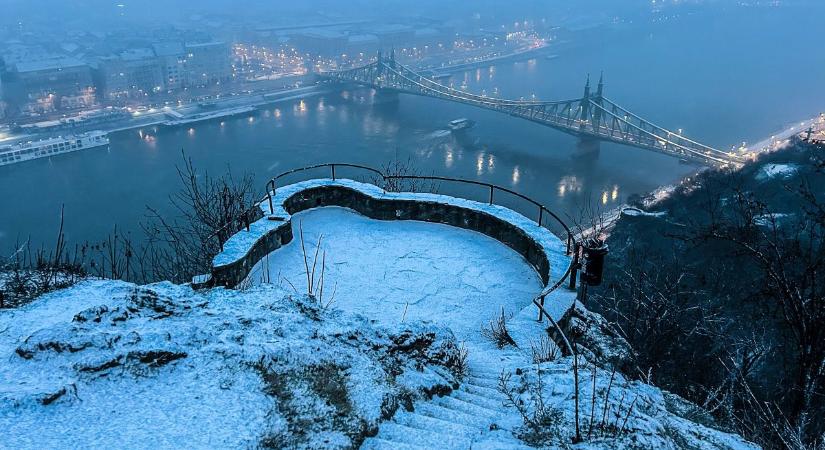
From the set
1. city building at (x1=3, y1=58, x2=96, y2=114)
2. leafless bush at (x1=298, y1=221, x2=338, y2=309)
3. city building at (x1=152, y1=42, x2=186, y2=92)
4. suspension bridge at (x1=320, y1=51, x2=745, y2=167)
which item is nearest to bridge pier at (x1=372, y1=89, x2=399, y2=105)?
suspension bridge at (x1=320, y1=51, x2=745, y2=167)

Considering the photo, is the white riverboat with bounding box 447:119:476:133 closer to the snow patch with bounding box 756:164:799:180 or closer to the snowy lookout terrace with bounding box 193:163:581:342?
the snow patch with bounding box 756:164:799:180

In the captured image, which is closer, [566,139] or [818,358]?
[818,358]

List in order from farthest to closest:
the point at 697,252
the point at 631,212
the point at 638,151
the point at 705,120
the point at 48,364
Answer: the point at 705,120 → the point at 638,151 → the point at 631,212 → the point at 697,252 → the point at 48,364

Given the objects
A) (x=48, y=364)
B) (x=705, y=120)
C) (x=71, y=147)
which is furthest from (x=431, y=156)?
(x=48, y=364)

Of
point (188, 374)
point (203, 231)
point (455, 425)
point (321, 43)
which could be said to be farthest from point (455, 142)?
point (321, 43)

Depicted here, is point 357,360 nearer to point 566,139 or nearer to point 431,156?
point 431,156

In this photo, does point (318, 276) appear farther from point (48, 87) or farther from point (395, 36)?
point (395, 36)
